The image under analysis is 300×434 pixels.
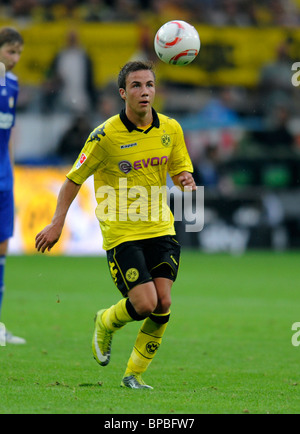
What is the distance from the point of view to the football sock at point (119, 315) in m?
6.11

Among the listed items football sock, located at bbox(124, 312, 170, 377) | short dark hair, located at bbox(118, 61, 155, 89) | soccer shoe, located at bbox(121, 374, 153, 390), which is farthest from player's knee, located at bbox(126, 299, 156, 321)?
short dark hair, located at bbox(118, 61, 155, 89)

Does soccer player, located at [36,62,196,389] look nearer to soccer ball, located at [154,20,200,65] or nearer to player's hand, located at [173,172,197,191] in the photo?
player's hand, located at [173,172,197,191]

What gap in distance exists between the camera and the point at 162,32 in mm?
6699

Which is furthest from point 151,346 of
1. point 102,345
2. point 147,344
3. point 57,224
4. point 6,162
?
point 6,162

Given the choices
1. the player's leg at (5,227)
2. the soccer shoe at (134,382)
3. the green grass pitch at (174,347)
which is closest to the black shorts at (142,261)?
the soccer shoe at (134,382)

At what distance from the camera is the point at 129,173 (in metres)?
6.30

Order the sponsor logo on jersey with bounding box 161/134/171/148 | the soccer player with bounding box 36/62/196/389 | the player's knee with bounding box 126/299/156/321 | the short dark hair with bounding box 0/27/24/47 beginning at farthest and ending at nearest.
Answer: the short dark hair with bounding box 0/27/24/47, the sponsor logo on jersey with bounding box 161/134/171/148, the soccer player with bounding box 36/62/196/389, the player's knee with bounding box 126/299/156/321

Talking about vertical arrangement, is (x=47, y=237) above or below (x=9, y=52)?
below

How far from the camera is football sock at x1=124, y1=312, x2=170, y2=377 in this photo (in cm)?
619

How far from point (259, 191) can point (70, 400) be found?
13489 millimetres

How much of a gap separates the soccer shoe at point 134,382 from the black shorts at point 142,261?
1.94ft

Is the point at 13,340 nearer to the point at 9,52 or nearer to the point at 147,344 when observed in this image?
the point at 147,344

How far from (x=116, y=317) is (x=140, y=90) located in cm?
167

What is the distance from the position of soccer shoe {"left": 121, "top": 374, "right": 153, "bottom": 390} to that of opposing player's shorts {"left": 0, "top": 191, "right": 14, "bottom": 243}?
8.02 feet
